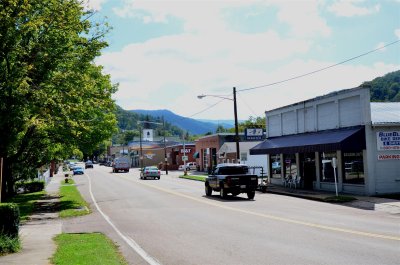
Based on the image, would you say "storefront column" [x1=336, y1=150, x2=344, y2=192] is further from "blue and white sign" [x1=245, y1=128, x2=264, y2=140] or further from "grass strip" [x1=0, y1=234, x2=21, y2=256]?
"grass strip" [x1=0, y1=234, x2=21, y2=256]

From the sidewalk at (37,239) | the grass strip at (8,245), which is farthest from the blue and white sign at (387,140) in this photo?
the grass strip at (8,245)

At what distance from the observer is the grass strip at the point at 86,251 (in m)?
9.72

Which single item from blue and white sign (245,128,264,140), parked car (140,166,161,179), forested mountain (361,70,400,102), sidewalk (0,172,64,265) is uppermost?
forested mountain (361,70,400,102)

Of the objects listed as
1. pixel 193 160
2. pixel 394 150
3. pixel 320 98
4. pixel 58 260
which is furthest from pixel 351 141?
pixel 193 160

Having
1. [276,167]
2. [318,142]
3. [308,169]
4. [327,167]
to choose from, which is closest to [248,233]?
[318,142]

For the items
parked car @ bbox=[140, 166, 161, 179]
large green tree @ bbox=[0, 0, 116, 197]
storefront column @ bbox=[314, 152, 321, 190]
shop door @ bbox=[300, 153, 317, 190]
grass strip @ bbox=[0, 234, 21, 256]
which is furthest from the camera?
parked car @ bbox=[140, 166, 161, 179]

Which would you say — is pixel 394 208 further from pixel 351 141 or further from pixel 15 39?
pixel 15 39

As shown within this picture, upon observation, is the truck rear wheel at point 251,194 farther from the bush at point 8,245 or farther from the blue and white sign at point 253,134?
the bush at point 8,245

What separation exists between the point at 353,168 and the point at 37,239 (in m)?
20.1

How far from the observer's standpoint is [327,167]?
3050 centimetres

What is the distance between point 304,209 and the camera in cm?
2039

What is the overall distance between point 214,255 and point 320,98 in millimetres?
Result: 23754

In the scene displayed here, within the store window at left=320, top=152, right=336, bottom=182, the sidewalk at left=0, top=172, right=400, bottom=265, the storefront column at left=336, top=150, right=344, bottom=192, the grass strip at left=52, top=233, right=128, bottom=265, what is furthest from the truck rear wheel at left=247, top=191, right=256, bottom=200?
the grass strip at left=52, top=233, right=128, bottom=265

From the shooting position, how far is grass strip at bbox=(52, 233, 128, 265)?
9720mm
